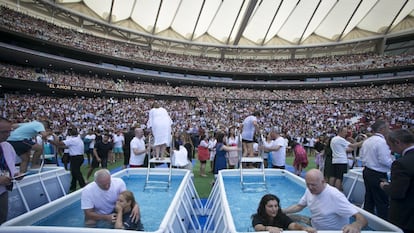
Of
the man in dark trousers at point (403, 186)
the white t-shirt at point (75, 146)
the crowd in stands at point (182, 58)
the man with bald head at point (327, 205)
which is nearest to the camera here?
the man in dark trousers at point (403, 186)

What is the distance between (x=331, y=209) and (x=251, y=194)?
11.7ft

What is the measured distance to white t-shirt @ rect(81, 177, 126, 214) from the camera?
3689 mm

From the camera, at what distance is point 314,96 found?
43250 mm

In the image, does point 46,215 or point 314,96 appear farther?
point 314,96

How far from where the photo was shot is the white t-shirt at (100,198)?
145 inches

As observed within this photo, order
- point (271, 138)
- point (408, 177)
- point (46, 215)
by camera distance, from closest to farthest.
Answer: point (408, 177)
point (46, 215)
point (271, 138)

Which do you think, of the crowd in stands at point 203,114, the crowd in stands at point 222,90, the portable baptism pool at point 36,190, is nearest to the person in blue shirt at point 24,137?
the portable baptism pool at point 36,190

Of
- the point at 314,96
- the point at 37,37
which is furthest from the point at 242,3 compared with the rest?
the point at 37,37

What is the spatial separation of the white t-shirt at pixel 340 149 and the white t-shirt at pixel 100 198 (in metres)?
5.34

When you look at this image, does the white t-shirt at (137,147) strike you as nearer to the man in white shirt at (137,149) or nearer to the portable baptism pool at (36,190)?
the man in white shirt at (137,149)

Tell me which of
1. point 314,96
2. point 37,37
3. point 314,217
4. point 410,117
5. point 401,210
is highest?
point 37,37

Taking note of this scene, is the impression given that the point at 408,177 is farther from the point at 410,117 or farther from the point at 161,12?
the point at 161,12

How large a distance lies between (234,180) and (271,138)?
1.91m

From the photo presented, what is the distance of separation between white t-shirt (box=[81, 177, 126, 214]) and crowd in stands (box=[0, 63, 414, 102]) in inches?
1143
